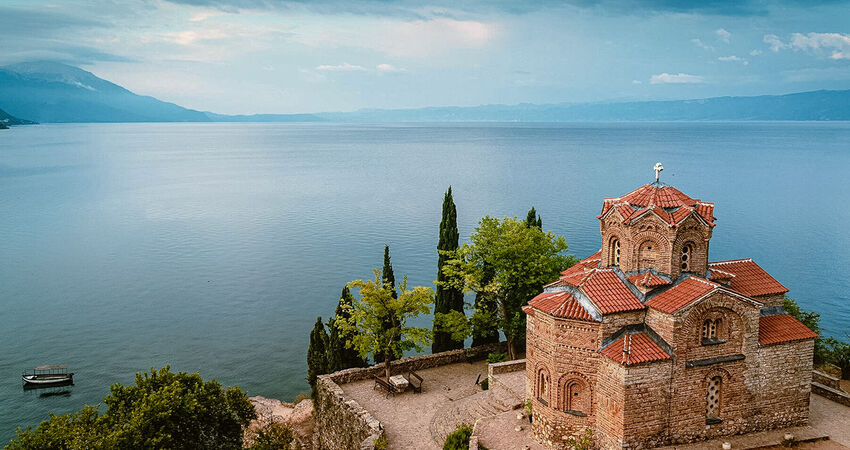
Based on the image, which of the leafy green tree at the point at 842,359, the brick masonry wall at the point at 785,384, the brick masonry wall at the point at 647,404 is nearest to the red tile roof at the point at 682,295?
the brick masonry wall at the point at 647,404

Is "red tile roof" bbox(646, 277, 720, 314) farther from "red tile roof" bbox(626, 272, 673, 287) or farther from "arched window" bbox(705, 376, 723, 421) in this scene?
"arched window" bbox(705, 376, 723, 421)

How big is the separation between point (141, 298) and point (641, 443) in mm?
47822

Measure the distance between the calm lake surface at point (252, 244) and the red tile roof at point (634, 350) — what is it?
2674cm

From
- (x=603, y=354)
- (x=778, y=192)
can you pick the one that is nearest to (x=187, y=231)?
(x=603, y=354)

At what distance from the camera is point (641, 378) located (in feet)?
69.4

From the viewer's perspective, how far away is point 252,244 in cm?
7138

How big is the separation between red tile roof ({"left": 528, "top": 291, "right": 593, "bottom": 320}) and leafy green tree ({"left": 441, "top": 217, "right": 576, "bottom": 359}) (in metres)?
9.10

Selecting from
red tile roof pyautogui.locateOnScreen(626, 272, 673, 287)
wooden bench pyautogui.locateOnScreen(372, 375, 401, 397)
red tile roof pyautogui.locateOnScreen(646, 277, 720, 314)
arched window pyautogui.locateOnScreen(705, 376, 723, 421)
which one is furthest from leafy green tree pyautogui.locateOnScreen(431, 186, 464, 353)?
Answer: arched window pyautogui.locateOnScreen(705, 376, 723, 421)

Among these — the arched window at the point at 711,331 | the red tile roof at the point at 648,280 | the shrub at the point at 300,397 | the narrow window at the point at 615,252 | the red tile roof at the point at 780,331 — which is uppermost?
the narrow window at the point at 615,252

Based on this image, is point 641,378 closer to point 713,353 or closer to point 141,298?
point 713,353

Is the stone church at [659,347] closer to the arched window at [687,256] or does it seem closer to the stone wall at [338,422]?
the arched window at [687,256]

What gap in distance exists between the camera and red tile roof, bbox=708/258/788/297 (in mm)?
24891

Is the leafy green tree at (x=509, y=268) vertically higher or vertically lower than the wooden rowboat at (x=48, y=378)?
higher

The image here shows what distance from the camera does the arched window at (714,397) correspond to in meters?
22.7
